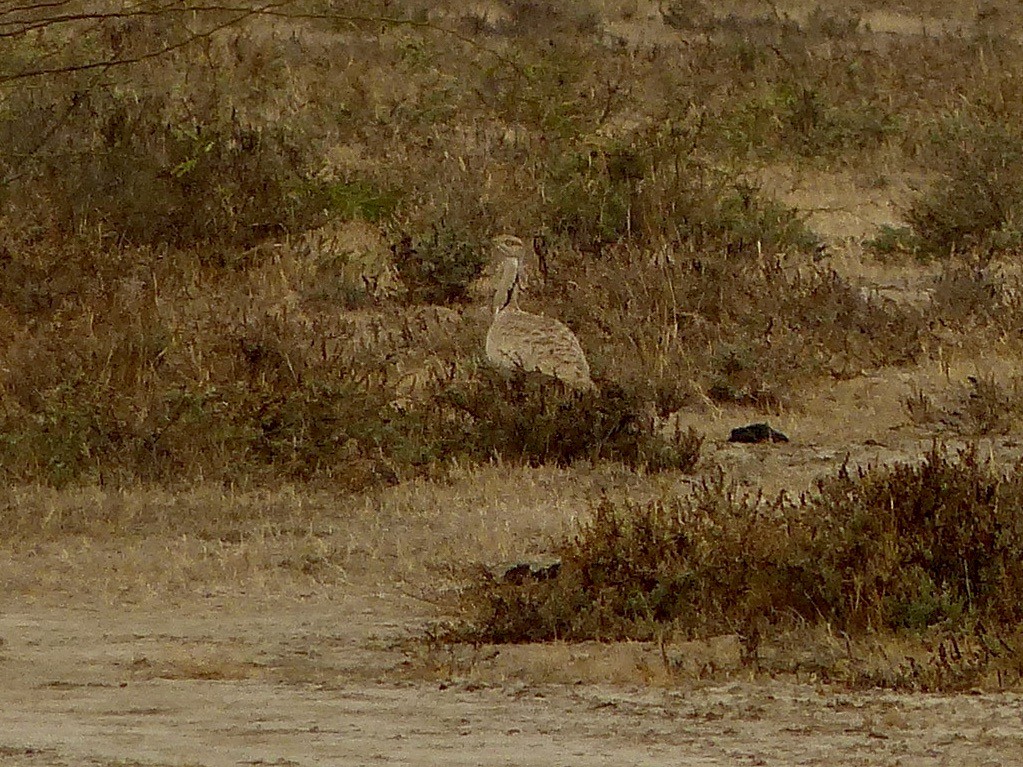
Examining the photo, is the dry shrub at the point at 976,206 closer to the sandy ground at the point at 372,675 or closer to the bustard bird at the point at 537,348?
the bustard bird at the point at 537,348

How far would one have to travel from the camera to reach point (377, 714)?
16.7 feet

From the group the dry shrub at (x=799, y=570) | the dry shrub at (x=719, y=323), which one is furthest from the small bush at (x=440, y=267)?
the dry shrub at (x=799, y=570)

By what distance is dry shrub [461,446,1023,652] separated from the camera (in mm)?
6016

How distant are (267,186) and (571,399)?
4.37 metres

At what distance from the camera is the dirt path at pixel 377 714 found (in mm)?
4520

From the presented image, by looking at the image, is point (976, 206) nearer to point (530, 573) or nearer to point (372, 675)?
point (530, 573)

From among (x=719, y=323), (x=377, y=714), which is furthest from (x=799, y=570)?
(x=719, y=323)

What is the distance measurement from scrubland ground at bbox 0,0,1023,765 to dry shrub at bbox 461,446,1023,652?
0.02 m

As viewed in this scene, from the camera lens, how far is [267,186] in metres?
12.8

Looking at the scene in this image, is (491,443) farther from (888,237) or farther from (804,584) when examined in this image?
(888,237)

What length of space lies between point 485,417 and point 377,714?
157 inches

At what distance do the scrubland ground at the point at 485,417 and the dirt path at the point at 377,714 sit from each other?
20mm

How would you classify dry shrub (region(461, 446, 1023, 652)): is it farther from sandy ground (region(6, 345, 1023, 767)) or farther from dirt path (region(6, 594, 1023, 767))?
dirt path (region(6, 594, 1023, 767))

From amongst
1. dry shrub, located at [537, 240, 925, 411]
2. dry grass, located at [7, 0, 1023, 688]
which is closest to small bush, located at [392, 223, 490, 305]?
dry grass, located at [7, 0, 1023, 688]
